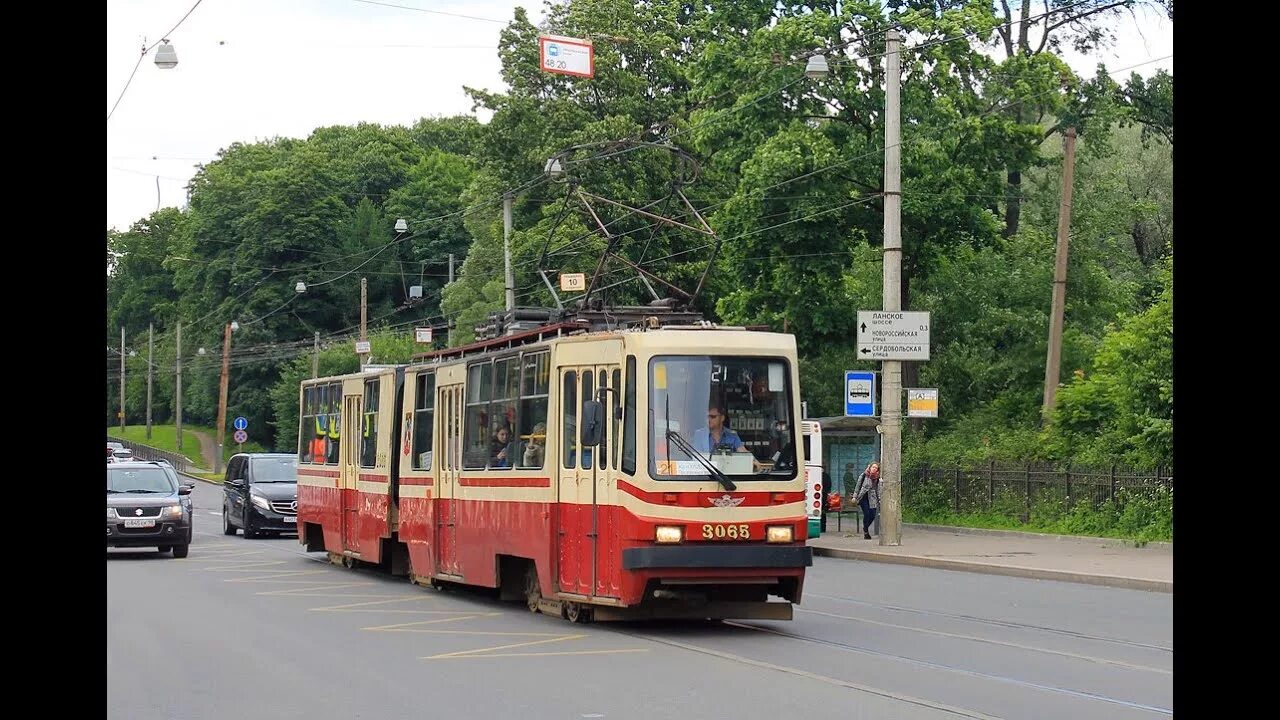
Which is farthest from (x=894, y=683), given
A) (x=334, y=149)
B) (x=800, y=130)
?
(x=334, y=149)

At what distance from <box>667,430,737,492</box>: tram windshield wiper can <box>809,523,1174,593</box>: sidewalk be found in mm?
8153

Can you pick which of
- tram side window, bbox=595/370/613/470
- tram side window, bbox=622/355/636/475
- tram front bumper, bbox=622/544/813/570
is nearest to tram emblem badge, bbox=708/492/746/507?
tram front bumper, bbox=622/544/813/570

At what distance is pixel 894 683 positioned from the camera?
12.1 m

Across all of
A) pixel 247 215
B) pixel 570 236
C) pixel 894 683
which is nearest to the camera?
pixel 894 683

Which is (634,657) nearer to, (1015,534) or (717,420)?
(717,420)

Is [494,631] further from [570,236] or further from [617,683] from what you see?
[570,236]

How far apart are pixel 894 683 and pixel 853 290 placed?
3240 centimetres

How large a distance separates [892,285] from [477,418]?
1208 cm

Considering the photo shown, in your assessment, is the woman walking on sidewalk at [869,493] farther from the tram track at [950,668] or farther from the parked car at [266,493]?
the tram track at [950,668]

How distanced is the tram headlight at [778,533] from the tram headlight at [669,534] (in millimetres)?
810

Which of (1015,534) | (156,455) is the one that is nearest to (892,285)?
(1015,534)

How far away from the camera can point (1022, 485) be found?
3469 cm

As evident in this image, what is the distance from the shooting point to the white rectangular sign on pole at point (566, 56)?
4441 centimetres

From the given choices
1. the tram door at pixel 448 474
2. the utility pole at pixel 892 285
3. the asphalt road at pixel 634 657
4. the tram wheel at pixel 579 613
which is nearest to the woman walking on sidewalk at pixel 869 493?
the utility pole at pixel 892 285
